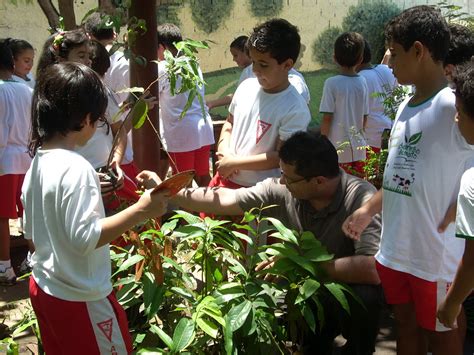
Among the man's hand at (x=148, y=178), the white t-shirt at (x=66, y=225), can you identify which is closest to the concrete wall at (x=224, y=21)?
the man's hand at (x=148, y=178)

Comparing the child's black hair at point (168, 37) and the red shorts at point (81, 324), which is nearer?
the red shorts at point (81, 324)

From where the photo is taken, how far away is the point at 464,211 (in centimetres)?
224

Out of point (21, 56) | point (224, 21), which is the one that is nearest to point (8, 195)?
point (21, 56)

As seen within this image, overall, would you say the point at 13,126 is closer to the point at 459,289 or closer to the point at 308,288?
the point at 308,288

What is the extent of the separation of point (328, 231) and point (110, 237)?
131cm

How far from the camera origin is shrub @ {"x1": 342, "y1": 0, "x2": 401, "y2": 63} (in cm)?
1116

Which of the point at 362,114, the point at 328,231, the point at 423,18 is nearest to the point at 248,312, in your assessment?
the point at 328,231

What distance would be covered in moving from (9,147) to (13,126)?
15 cm

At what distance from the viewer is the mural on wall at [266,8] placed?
32.3ft

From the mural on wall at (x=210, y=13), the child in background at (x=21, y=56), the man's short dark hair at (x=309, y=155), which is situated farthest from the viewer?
the mural on wall at (x=210, y=13)

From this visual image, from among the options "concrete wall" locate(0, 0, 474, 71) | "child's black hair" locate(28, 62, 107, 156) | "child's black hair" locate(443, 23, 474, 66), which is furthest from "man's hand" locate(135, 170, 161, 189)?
"concrete wall" locate(0, 0, 474, 71)

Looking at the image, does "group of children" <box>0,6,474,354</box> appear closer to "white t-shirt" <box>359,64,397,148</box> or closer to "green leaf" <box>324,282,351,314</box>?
"green leaf" <box>324,282,351,314</box>

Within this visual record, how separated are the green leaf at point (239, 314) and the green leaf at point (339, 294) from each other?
14.4 inches

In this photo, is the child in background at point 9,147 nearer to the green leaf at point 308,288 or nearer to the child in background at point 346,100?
the child in background at point 346,100
